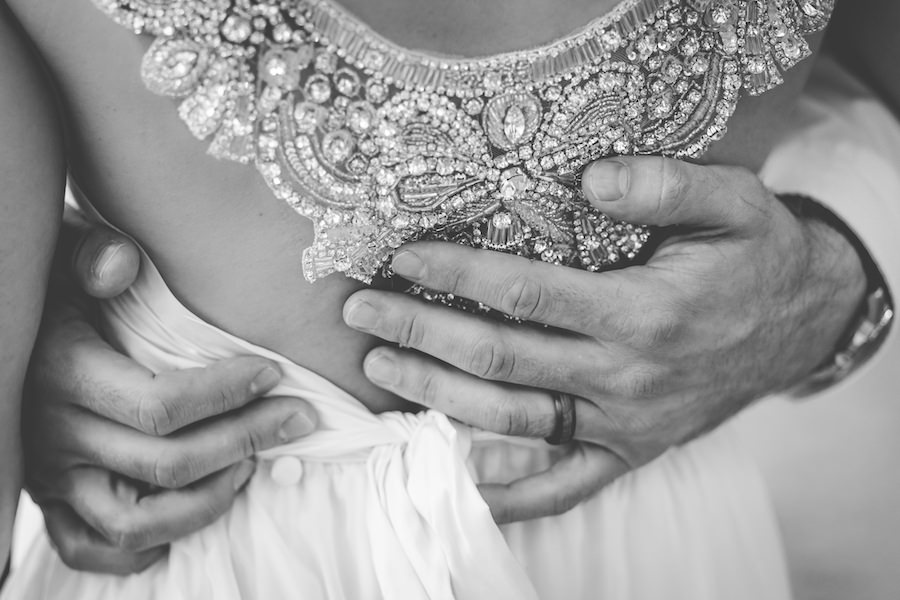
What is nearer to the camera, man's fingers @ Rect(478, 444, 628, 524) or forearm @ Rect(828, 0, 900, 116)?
man's fingers @ Rect(478, 444, 628, 524)

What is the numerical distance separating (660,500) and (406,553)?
0.33 meters

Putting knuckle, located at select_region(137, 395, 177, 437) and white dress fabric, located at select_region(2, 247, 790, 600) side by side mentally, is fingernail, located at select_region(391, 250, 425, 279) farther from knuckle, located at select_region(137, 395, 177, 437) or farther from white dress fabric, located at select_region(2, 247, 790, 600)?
knuckle, located at select_region(137, 395, 177, 437)

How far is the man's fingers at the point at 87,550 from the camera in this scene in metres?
0.76

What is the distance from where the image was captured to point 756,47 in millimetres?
684

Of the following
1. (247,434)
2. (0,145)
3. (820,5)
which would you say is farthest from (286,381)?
(820,5)

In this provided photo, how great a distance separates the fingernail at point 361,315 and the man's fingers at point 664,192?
231 millimetres

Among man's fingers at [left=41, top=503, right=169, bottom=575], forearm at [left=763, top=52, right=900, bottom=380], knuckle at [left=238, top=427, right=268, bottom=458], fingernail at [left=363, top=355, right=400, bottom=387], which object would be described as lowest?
man's fingers at [left=41, top=503, right=169, bottom=575]

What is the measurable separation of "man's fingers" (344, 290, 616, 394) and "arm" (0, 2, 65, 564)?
274 mm

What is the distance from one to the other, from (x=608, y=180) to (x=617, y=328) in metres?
0.15

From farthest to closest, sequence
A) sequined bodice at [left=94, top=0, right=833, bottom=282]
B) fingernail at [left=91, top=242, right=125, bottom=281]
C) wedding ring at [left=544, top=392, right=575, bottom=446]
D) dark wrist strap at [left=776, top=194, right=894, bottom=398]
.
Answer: dark wrist strap at [left=776, top=194, right=894, bottom=398], wedding ring at [left=544, top=392, right=575, bottom=446], fingernail at [left=91, top=242, right=125, bottom=281], sequined bodice at [left=94, top=0, right=833, bottom=282]

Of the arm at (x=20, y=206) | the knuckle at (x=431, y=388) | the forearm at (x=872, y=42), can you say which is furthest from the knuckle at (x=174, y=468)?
the forearm at (x=872, y=42)

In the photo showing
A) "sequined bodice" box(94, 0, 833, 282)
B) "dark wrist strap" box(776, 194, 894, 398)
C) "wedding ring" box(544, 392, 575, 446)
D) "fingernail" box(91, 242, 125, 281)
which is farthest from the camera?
"dark wrist strap" box(776, 194, 894, 398)

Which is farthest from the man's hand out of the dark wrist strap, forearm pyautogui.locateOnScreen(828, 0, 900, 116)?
forearm pyautogui.locateOnScreen(828, 0, 900, 116)

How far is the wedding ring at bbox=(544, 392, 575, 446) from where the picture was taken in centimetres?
77
